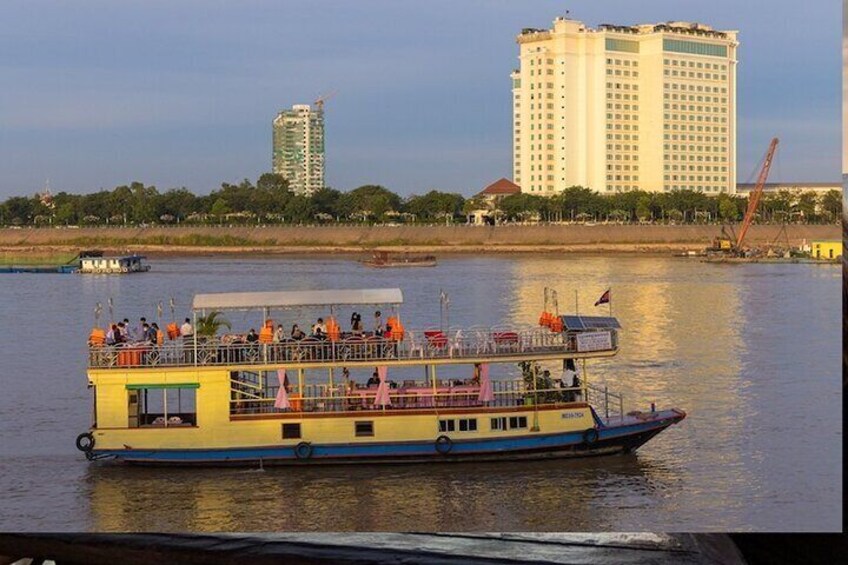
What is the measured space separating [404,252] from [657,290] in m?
13.8

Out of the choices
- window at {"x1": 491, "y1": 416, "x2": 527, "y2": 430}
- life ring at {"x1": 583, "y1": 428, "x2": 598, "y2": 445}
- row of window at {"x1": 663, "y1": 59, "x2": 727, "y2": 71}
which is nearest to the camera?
window at {"x1": 491, "y1": 416, "x2": 527, "y2": 430}

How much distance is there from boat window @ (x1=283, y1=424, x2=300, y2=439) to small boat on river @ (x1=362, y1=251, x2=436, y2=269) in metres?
28.3

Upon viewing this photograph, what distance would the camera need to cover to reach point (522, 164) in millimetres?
67188

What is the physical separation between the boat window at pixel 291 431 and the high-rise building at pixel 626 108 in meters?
43.1

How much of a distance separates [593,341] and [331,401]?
2.19 m

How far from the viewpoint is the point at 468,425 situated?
1134 cm

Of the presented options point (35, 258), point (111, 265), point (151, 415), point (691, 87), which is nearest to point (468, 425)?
point (151, 415)

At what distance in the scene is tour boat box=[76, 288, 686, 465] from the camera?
11.0 m

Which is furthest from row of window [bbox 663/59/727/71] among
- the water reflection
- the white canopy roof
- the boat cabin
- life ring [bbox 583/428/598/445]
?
the white canopy roof

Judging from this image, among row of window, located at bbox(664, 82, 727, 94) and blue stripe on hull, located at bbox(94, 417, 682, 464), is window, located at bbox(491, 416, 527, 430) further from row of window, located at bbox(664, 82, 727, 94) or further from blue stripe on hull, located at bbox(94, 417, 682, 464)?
row of window, located at bbox(664, 82, 727, 94)

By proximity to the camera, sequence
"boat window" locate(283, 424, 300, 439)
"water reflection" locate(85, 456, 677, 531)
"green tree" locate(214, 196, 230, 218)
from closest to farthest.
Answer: "water reflection" locate(85, 456, 677, 531) → "boat window" locate(283, 424, 300, 439) → "green tree" locate(214, 196, 230, 218)

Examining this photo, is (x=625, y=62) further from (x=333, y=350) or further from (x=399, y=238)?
(x=333, y=350)

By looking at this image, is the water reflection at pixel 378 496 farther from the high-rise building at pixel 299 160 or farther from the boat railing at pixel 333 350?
the high-rise building at pixel 299 160

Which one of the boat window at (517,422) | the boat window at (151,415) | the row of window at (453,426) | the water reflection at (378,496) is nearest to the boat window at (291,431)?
the row of window at (453,426)
